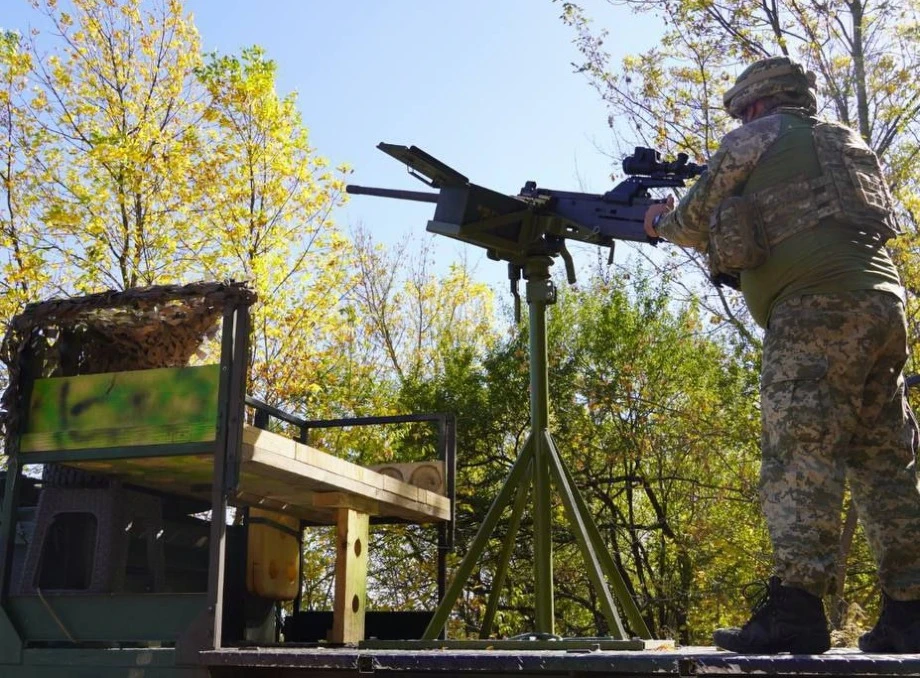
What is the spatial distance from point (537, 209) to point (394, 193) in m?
0.73

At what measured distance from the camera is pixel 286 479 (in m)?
4.03

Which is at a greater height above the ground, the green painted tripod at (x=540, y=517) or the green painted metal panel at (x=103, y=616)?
the green painted tripod at (x=540, y=517)

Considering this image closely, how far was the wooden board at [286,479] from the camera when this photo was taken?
366cm

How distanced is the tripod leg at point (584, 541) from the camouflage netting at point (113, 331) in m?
1.43

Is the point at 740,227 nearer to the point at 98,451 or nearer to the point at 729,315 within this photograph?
the point at 98,451

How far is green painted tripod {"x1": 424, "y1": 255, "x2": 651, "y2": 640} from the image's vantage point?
3.80m

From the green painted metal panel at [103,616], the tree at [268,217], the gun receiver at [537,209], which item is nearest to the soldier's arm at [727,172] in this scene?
the gun receiver at [537,209]

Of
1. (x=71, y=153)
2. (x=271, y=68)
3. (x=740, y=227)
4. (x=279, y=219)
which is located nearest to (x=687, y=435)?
(x=279, y=219)

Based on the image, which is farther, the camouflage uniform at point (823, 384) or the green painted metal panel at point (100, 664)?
the green painted metal panel at point (100, 664)

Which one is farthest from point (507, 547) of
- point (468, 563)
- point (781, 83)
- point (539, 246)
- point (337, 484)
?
point (781, 83)

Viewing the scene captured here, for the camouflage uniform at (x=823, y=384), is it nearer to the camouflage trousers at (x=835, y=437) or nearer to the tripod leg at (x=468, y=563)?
the camouflage trousers at (x=835, y=437)

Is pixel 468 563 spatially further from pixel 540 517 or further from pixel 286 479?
pixel 286 479

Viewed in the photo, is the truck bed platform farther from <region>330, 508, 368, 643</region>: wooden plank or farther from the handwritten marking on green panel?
<region>330, 508, 368, 643</region>: wooden plank

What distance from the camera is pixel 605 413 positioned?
14992 millimetres
